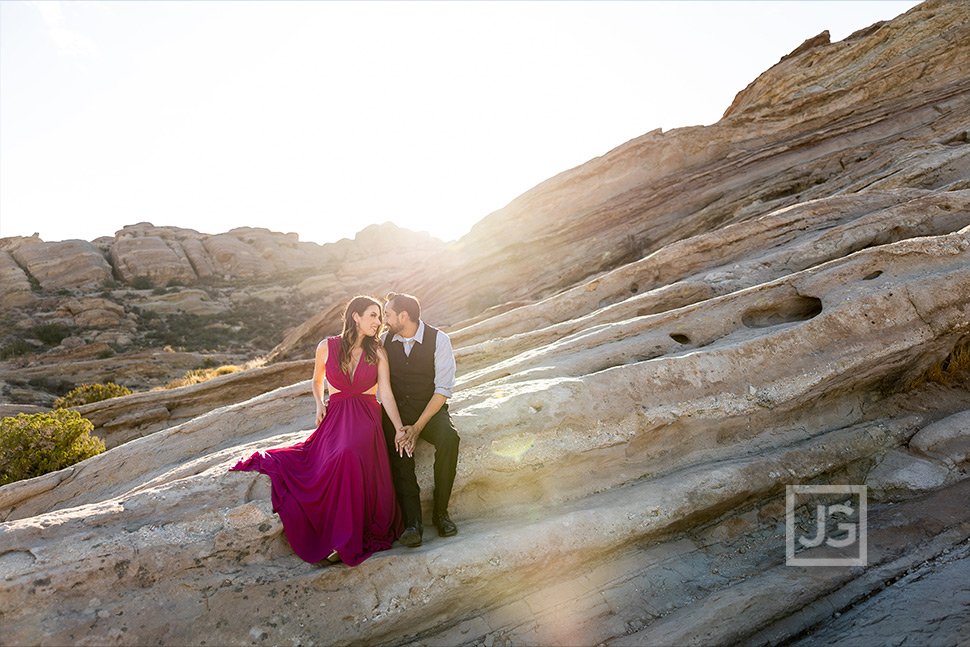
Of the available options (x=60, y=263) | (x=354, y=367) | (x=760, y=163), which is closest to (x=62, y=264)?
(x=60, y=263)

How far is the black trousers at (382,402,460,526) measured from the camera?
4820 mm

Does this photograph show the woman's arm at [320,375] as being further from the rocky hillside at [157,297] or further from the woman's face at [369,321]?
the rocky hillside at [157,297]

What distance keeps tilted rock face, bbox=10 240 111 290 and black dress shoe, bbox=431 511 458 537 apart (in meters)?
53.5

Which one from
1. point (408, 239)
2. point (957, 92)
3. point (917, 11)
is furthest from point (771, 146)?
point (408, 239)

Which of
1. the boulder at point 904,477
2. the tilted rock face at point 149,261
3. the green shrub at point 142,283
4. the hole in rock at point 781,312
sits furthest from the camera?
the tilted rock face at point 149,261

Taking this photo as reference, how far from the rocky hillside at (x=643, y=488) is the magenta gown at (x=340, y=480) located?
18 cm

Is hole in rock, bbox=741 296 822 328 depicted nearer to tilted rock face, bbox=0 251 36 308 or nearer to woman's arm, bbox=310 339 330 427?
woman's arm, bbox=310 339 330 427

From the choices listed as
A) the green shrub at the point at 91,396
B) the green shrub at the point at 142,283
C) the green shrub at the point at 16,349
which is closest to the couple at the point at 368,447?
the green shrub at the point at 91,396

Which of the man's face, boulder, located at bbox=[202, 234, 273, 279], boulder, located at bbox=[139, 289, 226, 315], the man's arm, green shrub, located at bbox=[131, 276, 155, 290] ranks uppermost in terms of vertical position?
boulder, located at bbox=[202, 234, 273, 279]

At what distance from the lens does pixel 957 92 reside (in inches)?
666

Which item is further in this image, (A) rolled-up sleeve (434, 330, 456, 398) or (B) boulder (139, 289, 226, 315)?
(B) boulder (139, 289, 226, 315)

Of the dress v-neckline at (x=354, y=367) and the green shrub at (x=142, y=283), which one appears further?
the green shrub at (x=142, y=283)

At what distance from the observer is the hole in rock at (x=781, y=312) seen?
7680mm

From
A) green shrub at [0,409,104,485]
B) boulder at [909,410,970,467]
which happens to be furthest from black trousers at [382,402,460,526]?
green shrub at [0,409,104,485]
